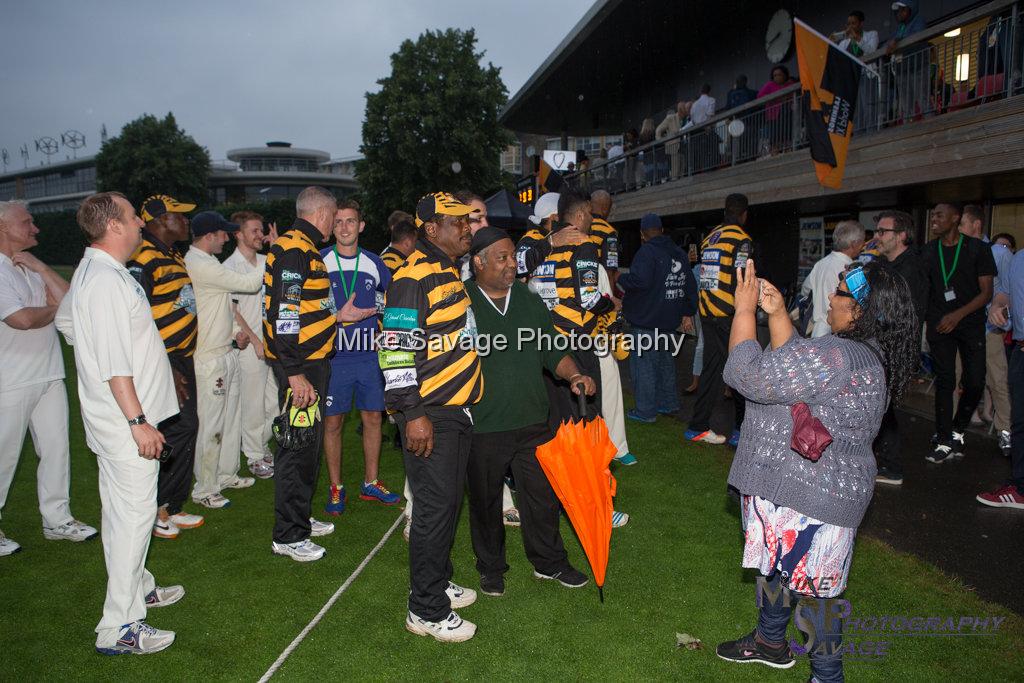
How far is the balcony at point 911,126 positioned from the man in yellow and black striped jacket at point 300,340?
18.9ft

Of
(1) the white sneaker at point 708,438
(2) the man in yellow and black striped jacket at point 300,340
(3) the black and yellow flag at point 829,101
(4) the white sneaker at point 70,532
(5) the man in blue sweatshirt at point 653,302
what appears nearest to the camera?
(2) the man in yellow and black striped jacket at point 300,340

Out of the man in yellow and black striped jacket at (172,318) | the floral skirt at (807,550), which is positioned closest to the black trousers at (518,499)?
the floral skirt at (807,550)

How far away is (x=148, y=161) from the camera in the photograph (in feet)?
155

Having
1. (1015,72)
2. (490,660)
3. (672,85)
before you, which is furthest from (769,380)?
(672,85)

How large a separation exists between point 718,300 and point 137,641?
18.5ft

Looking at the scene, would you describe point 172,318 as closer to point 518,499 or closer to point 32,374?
point 32,374

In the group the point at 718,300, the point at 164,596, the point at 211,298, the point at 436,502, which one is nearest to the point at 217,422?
the point at 211,298

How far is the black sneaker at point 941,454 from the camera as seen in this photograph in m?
6.13

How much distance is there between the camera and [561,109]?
88.8ft

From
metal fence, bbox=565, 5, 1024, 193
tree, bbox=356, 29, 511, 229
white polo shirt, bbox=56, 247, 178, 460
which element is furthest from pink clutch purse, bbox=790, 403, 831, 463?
tree, bbox=356, 29, 511, 229

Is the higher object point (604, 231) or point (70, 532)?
point (604, 231)

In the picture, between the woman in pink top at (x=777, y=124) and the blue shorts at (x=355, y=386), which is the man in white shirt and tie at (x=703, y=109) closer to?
the woman in pink top at (x=777, y=124)

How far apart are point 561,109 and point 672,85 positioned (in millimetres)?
7359

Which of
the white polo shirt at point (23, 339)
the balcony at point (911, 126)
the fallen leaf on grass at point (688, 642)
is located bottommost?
the fallen leaf on grass at point (688, 642)
